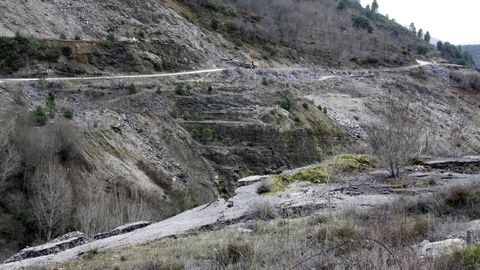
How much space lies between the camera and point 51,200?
20688 mm

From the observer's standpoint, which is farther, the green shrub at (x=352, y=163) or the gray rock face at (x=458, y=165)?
the green shrub at (x=352, y=163)

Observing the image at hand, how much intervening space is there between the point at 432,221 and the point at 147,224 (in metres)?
8.17

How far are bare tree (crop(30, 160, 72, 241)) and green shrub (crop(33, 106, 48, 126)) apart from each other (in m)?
2.96

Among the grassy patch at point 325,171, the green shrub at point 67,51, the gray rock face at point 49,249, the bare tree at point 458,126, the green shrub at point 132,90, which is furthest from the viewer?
the bare tree at point 458,126

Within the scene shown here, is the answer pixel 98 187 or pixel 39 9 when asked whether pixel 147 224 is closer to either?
pixel 98 187

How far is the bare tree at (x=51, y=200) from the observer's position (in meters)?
20.8

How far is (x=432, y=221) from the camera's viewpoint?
22.6ft

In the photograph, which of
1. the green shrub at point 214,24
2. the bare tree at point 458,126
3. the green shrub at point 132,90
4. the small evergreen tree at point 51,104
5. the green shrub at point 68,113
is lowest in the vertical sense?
the bare tree at point 458,126

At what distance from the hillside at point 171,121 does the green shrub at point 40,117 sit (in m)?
0.07

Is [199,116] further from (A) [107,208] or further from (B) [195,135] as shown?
(A) [107,208]

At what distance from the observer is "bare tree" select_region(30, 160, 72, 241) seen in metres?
20.8

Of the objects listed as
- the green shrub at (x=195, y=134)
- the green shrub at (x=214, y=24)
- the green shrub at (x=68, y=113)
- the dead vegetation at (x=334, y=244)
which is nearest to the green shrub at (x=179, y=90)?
the green shrub at (x=195, y=134)

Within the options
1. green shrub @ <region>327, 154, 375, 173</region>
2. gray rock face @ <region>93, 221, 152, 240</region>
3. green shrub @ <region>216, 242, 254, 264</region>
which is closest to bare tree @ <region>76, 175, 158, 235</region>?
gray rock face @ <region>93, 221, 152, 240</region>

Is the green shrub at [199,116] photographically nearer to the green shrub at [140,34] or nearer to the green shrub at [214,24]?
the green shrub at [140,34]
